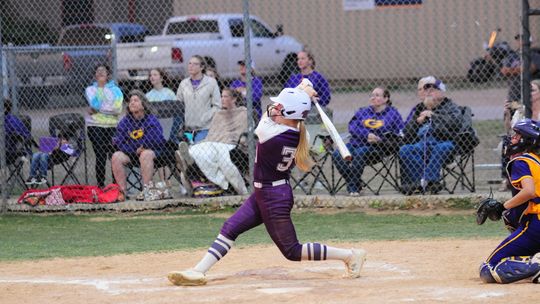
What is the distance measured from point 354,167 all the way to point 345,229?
4.45 feet

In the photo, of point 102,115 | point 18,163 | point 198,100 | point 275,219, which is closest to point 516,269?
point 275,219

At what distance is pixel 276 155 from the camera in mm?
7457

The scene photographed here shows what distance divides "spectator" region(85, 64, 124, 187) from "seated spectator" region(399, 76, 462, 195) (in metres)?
3.81

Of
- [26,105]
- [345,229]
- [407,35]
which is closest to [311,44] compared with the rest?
[407,35]

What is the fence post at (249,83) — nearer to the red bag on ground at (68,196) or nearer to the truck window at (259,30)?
the red bag on ground at (68,196)

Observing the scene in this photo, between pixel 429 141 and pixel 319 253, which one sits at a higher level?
pixel 319 253

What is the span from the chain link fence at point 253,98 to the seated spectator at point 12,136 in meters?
0.02

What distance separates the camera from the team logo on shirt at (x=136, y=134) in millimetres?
12016

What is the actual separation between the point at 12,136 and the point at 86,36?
10.1 meters

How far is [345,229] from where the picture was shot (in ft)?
34.4

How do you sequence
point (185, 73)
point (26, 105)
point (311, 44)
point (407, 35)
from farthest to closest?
point (311, 44) → point (407, 35) → point (185, 73) → point (26, 105)

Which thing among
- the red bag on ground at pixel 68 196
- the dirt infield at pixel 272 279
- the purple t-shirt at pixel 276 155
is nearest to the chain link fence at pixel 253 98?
the red bag on ground at pixel 68 196

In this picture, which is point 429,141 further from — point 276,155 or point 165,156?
point 276,155

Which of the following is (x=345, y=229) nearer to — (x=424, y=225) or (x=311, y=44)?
(x=424, y=225)
